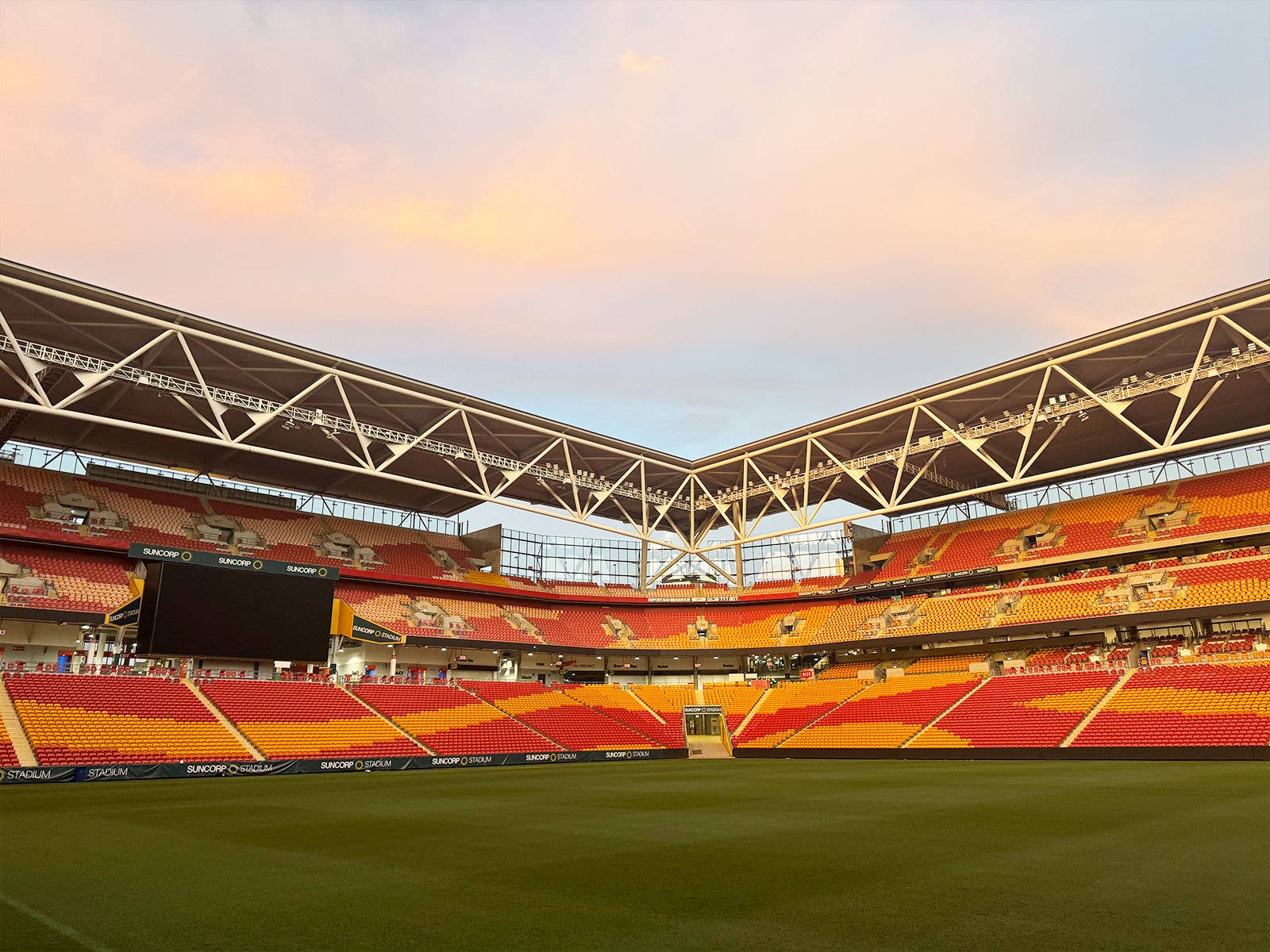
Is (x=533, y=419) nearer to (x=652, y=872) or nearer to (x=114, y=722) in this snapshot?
(x=114, y=722)

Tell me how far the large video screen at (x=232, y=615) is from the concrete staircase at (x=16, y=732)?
4469 millimetres

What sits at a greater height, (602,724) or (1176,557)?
(1176,557)

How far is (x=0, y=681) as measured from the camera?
32625mm

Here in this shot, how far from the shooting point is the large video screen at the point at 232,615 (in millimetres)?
32375

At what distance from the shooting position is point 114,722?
32188 mm

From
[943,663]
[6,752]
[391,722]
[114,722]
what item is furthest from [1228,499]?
[6,752]

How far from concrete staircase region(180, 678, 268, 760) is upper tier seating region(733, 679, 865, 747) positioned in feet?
82.2

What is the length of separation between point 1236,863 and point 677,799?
39.4 feet

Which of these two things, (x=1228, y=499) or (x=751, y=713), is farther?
(x=751, y=713)

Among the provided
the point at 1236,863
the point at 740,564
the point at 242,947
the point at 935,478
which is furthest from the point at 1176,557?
the point at 242,947

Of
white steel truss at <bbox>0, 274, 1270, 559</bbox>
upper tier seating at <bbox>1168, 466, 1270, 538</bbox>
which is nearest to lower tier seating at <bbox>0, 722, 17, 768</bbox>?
white steel truss at <bbox>0, 274, 1270, 559</bbox>

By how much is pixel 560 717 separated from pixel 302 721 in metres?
14.7

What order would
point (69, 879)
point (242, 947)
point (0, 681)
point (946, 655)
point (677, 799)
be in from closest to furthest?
point (242, 947) < point (69, 879) < point (677, 799) < point (0, 681) < point (946, 655)

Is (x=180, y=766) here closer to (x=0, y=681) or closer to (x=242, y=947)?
(x=0, y=681)
